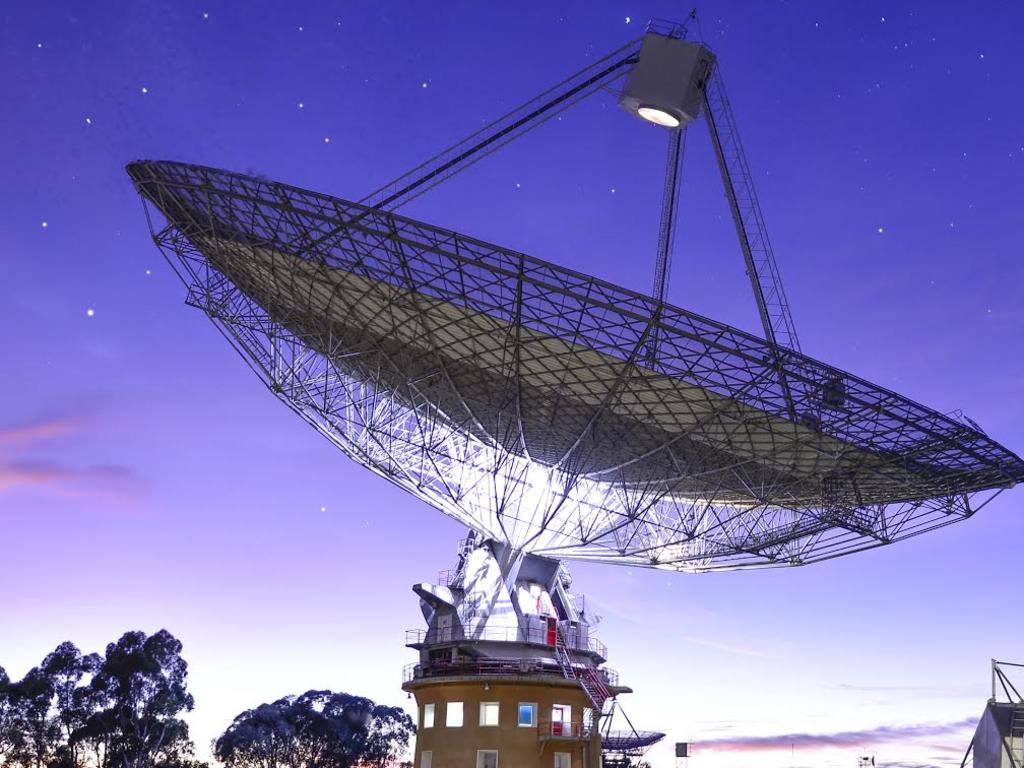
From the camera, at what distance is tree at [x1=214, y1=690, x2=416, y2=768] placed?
302 ft

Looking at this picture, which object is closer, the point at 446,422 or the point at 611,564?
the point at 446,422

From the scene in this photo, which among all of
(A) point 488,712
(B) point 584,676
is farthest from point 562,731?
(A) point 488,712

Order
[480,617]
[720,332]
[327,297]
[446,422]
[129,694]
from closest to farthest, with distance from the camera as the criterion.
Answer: [720,332]
[327,297]
[446,422]
[480,617]
[129,694]

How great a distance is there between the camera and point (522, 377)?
43.7 m

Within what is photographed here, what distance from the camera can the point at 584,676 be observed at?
2191 inches

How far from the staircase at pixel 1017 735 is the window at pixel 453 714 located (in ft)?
117

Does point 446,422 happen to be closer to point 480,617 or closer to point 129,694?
point 480,617

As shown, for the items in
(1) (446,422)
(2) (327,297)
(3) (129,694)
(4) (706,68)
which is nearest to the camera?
(4) (706,68)

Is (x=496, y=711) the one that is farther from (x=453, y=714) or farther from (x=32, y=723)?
(x=32, y=723)

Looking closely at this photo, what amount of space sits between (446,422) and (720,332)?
17.3 metres

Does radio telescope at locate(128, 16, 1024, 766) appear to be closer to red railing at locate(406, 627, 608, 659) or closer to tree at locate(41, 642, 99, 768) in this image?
red railing at locate(406, 627, 608, 659)

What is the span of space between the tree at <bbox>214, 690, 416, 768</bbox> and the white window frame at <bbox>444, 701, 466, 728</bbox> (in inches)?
1708

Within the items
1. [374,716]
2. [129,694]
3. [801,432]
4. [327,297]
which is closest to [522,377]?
[327,297]

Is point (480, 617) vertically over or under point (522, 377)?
under
